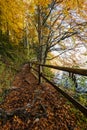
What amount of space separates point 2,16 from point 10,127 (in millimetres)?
12159

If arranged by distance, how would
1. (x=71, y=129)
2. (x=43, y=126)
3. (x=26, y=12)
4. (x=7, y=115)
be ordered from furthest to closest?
(x=26, y=12) < (x=7, y=115) < (x=43, y=126) < (x=71, y=129)

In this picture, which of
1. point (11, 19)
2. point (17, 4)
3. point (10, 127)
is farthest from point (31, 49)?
point (10, 127)

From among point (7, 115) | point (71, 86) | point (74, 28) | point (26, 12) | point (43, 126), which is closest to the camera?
point (43, 126)

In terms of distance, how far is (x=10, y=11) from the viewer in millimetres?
14461

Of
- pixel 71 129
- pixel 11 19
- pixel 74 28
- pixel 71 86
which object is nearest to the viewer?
pixel 71 129

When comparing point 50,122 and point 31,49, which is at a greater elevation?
point 31,49

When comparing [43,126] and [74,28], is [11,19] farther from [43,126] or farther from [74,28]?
[43,126]

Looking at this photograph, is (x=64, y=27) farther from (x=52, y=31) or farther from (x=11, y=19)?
(x=11, y=19)

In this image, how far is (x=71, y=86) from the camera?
18.2 feet

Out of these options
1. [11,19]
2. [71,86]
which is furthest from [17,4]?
[71,86]

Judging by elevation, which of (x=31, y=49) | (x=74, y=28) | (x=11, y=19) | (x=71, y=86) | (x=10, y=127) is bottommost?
(x=10, y=127)

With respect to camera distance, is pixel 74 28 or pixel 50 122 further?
pixel 74 28

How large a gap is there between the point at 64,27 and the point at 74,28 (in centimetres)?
89

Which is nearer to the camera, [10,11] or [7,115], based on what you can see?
[7,115]
